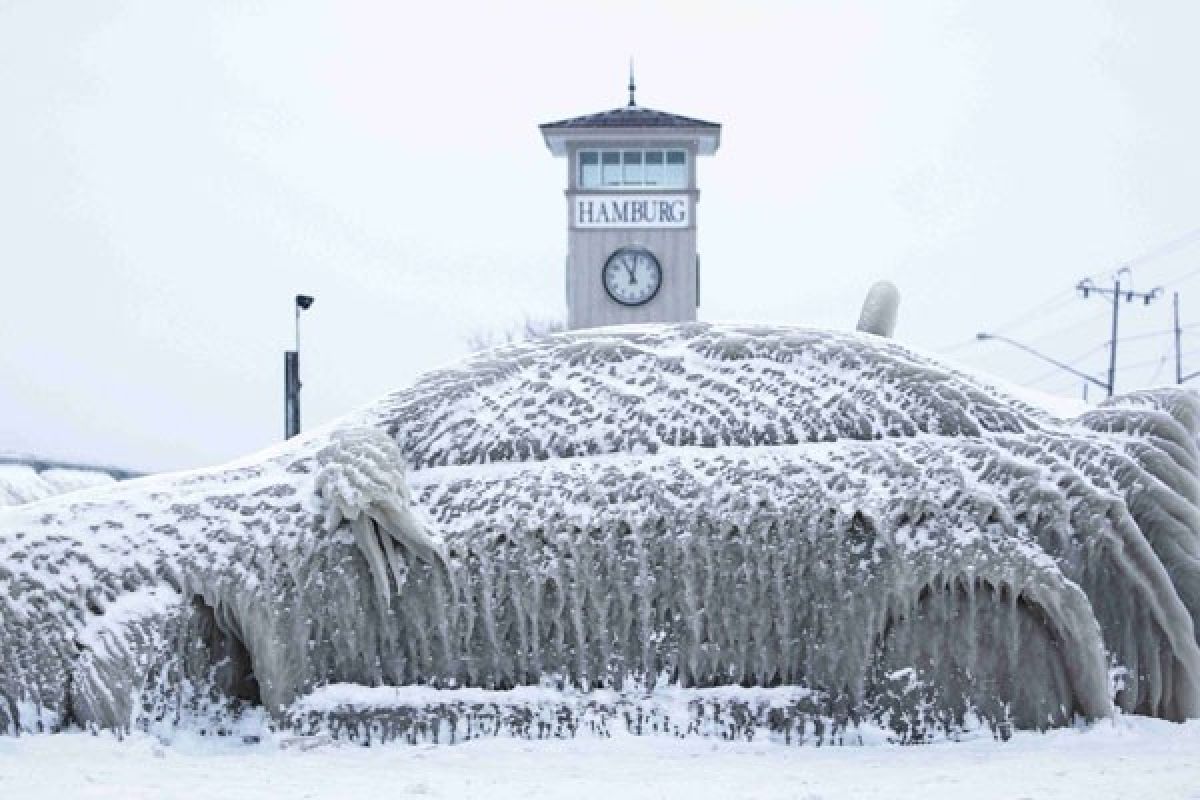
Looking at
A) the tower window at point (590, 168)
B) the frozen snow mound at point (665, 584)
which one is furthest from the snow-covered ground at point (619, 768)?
the tower window at point (590, 168)

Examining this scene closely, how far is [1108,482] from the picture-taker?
5.32m

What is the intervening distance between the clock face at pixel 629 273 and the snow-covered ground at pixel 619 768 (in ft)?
60.4

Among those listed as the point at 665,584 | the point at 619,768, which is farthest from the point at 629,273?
the point at 619,768

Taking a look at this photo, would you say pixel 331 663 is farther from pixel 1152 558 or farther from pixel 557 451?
pixel 1152 558

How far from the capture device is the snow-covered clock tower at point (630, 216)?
23.2 metres

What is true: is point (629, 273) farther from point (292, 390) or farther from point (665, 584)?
point (665, 584)

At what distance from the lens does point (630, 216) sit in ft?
76.5

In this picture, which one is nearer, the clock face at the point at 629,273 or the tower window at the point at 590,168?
the clock face at the point at 629,273

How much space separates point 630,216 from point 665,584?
18.5m

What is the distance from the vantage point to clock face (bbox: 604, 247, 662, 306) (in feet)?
76.2

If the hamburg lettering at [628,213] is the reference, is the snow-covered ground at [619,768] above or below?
below

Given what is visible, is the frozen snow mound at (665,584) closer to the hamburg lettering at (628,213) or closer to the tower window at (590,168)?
the hamburg lettering at (628,213)

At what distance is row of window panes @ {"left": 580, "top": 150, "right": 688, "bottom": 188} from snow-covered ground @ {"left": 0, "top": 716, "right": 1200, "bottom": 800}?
19238mm

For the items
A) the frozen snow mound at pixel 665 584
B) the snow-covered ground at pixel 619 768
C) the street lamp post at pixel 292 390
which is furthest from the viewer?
the street lamp post at pixel 292 390
